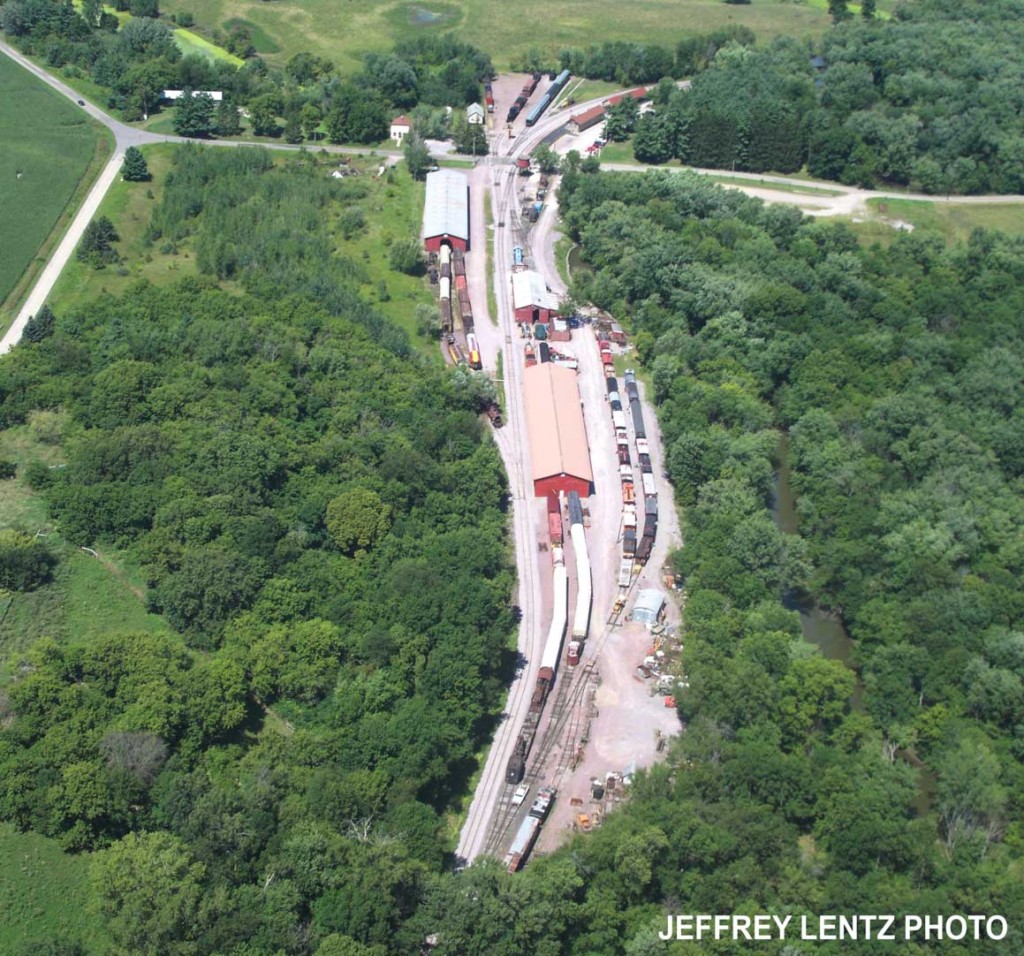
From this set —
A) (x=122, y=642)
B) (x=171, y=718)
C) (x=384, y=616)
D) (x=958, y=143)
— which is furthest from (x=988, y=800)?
(x=958, y=143)

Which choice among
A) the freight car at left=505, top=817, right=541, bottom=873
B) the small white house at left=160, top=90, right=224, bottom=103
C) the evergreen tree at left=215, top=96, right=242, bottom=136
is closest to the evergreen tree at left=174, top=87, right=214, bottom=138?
the evergreen tree at left=215, top=96, right=242, bottom=136

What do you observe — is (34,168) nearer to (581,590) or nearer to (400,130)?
(400,130)

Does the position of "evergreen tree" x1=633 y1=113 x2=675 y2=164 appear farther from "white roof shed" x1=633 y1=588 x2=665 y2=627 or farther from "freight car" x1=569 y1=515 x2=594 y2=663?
"white roof shed" x1=633 y1=588 x2=665 y2=627

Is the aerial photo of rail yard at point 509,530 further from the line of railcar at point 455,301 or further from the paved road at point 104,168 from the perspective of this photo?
the paved road at point 104,168

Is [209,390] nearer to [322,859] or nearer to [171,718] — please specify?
[171,718]

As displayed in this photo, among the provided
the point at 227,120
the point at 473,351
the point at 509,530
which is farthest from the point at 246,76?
the point at 509,530

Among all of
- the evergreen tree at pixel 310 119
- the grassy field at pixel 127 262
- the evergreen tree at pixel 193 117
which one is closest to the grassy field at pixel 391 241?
the evergreen tree at pixel 310 119
